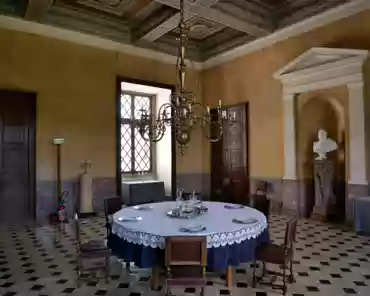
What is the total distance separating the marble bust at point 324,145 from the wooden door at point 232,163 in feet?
7.36

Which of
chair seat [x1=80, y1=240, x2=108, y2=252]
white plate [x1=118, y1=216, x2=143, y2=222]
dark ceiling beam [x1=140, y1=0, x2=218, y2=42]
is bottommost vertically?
chair seat [x1=80, y1=240, x2=108, y2=252]

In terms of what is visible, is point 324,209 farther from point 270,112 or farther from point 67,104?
point 67,104

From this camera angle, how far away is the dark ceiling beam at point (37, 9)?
264 inches

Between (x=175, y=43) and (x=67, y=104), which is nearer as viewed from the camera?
(x=67, y=104)

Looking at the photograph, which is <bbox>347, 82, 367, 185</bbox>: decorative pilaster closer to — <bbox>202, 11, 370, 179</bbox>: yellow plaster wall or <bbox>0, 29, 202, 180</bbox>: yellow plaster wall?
<bbox>202, 11, 370, 179</bbox>: yellow plaster wall

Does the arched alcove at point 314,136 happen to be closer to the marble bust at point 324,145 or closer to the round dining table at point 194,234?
the marble bust at point 324,145

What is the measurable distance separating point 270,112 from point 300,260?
4.84m

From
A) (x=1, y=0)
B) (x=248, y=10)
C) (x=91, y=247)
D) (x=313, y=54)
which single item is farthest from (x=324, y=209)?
(x=1, y=0)

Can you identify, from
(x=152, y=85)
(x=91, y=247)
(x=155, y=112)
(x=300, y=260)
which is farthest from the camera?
(x=155, y=112)

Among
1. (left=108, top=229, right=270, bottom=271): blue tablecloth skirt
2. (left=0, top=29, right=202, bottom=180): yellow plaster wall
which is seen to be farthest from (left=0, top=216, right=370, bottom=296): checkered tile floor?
(left=0, top=29, right=202, bottom=180): yellow plaster wall

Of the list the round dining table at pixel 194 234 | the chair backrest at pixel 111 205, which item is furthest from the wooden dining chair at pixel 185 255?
the chair backrest at pixel 111 205

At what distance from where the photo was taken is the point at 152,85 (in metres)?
9.76

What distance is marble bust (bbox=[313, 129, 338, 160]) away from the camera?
24.7ft

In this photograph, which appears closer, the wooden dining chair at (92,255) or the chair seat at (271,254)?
the chair seat at (271,254)
